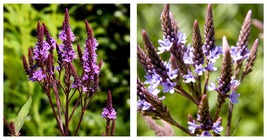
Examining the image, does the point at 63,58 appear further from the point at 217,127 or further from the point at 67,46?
the point at 217,127

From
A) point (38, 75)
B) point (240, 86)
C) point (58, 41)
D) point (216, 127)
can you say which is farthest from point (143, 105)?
point (240, 86)

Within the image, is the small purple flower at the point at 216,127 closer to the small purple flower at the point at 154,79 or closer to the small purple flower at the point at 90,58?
the small purple flower at the point at 154,79

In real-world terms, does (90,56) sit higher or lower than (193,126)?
higher

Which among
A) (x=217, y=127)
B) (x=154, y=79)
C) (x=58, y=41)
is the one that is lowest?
(x=217, y=127)

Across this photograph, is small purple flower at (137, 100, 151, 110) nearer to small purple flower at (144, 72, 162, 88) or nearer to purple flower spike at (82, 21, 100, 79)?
small purple flower at (144, 72, 162, 88)

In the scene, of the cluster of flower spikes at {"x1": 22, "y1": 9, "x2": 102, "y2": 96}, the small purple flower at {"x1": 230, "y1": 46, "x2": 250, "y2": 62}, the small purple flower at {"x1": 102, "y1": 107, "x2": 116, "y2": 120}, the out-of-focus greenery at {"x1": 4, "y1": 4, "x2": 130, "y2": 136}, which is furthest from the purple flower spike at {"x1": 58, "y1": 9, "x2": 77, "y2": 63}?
the out-of-focus greenery at {"x1": 4, "y1": 4, "x2": 130, "y2": 136}
